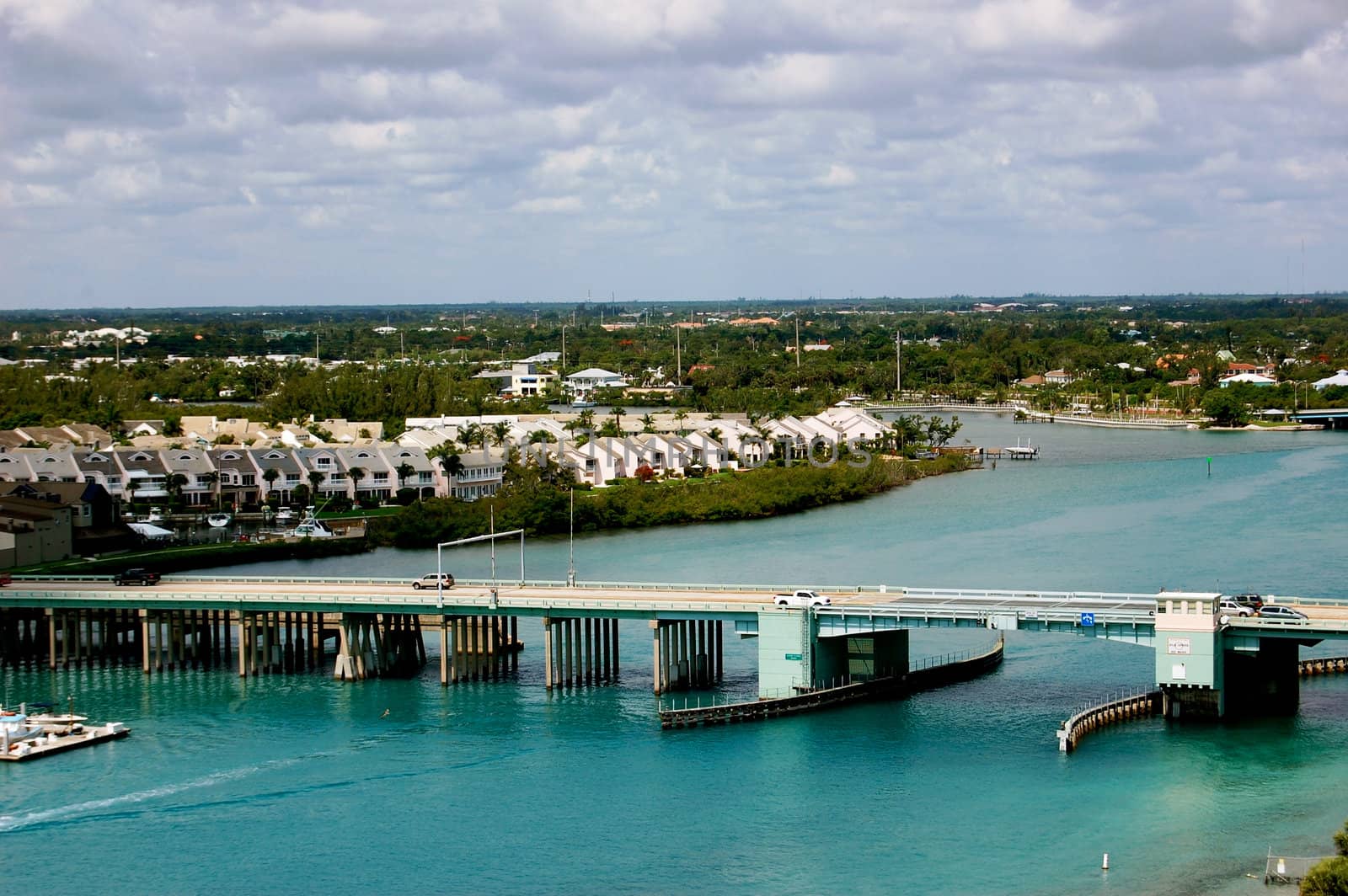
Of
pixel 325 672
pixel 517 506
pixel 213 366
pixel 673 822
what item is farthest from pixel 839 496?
pixel 213 366

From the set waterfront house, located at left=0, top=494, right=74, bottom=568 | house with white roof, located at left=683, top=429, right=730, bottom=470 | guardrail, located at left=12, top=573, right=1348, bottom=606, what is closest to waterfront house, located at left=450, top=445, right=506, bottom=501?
house with white roof, located at left=683, top=429, right=730, bottom=470

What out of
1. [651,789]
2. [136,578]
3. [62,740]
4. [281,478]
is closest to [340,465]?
[281,478]

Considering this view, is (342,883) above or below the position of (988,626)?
below

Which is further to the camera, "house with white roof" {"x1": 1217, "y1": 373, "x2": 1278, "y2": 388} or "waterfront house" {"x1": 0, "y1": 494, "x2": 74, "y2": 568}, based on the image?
"house with white roof" {"x1": 1217, "y1": 373, "x2": 1278, "y2": 388}

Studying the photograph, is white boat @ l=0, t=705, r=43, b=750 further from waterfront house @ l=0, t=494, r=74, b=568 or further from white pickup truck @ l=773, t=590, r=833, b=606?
waterfront house @ l=0, t=494, r=74, b=568

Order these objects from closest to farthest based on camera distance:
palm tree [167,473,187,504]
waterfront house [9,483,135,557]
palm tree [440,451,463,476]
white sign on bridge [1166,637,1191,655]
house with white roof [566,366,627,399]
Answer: white sign on bridge [1166,637,1191,655], waterfront house [9,483,135,557], palm tree [167,473,187,504], palm tree [440,451,463,476], house with white roof [566,366,627,399]

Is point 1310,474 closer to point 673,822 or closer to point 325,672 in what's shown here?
point 325,672

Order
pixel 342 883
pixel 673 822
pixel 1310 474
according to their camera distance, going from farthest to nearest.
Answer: pixel 1310 474 → pixel 673 822 → pixel 342 883

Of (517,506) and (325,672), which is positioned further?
(517,506)
